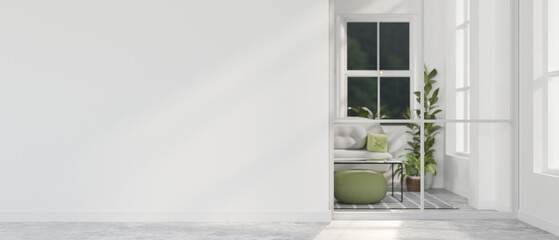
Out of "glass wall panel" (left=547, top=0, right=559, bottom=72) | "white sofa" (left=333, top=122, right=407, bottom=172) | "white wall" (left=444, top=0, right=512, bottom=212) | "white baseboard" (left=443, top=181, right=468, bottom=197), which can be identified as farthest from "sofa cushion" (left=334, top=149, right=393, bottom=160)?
"glass wall panel" (left=547, top=0, right=559, bottom=72)

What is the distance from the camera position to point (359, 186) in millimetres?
6648

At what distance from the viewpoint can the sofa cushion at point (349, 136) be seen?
635 centimetres

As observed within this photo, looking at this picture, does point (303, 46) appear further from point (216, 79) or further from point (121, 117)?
point (121, 117)

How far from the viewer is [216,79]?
6.05 meters

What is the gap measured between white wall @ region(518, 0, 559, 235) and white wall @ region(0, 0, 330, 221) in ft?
6.20

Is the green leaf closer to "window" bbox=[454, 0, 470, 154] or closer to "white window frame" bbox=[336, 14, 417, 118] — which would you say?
"white window frame" bbox=[336, 14, 417, 118]

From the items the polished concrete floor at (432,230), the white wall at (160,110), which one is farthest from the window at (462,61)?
the white wall at (160,110)

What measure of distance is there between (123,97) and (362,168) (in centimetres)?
254

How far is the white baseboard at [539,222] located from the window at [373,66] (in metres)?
1.49

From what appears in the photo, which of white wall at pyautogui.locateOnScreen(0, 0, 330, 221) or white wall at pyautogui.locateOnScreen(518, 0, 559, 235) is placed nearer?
white wall at pyautogui.locateOnScreen(518, 0, 559, 235)

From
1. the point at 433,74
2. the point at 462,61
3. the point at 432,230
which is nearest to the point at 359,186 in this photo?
the point at 432,230

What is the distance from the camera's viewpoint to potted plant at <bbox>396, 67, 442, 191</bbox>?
6.32 m

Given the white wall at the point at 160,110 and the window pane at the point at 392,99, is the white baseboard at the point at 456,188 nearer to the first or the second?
the window pane at the point at 392,99

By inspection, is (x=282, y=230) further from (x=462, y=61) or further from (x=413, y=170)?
(x=462, y=61)
